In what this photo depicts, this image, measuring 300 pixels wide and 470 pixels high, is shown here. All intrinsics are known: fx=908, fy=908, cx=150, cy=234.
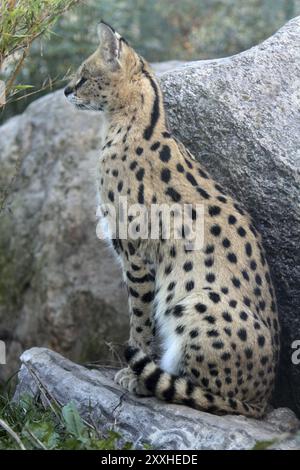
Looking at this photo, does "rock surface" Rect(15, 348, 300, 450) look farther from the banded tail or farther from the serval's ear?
the serval's ear

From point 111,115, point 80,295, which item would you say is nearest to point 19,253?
point 80,295

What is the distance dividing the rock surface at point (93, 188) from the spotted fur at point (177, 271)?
0.52 feet

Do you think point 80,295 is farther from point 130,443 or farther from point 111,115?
point 130,443

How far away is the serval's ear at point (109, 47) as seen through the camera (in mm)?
5578

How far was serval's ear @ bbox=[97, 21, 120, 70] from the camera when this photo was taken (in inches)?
220

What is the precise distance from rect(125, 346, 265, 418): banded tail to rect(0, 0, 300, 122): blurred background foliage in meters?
5.86

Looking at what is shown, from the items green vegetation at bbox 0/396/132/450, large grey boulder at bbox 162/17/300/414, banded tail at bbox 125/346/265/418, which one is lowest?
green vegetation at bbox 0/396/132/450

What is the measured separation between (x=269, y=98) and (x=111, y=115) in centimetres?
101

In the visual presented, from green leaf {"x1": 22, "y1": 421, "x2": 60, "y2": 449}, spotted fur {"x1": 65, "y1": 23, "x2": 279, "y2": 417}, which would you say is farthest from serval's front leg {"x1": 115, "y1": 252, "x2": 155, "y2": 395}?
green leaf {"x1": 22, "y1": 421, "x2": 60, "y2": 449}

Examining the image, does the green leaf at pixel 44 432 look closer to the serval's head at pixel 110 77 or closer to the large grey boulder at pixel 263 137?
the large grey boulder at pixel 263 137

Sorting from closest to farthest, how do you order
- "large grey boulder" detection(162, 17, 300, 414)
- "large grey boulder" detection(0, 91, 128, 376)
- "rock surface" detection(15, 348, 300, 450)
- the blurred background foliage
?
"rock surface" detection(15, 348, 300, 450) → "large grey boulder" detection(162, 17, 300, 414) → "large grey boulder" detection(0, 91, 128, 376) → the blurred background foliage

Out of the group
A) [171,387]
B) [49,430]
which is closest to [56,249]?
[171,387]

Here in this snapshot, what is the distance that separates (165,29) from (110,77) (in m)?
6.63

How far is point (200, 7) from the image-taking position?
12430 millimetres
